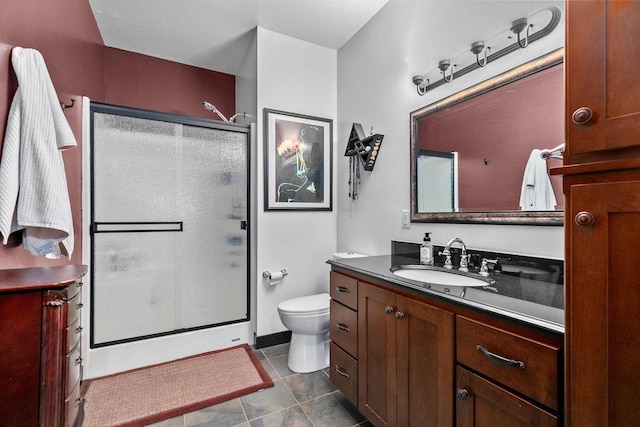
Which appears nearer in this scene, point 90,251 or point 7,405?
point 7,405

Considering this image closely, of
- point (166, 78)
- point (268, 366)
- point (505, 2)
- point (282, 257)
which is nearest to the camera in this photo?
point (505, 2)

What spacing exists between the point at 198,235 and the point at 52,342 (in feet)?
5.03

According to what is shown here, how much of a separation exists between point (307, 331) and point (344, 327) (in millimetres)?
539

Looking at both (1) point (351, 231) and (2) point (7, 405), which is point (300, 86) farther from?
(2) point (7, 405)

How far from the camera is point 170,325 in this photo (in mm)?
2275

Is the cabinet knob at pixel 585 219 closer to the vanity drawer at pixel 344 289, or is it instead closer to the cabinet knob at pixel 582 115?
the cabinet knob at pixel 582 115

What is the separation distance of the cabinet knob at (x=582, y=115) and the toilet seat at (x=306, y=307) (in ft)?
5.71

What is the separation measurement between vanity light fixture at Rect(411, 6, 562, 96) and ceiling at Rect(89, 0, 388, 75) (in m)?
0.90

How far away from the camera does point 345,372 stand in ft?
5.25

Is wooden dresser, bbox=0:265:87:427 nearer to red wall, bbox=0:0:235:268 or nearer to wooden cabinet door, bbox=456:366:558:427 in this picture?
red wall, bbox=0:0:235:268

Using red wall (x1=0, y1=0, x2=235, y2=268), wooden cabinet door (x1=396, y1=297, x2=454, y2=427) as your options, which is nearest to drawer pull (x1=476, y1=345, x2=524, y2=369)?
wooden cabinet door (x1=396, y1=297, x2=454, y2=427)

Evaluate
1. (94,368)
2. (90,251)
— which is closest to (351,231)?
(90,251)

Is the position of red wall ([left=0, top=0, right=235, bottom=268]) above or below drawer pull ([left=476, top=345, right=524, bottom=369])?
above

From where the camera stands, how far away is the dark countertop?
0.80 metres
